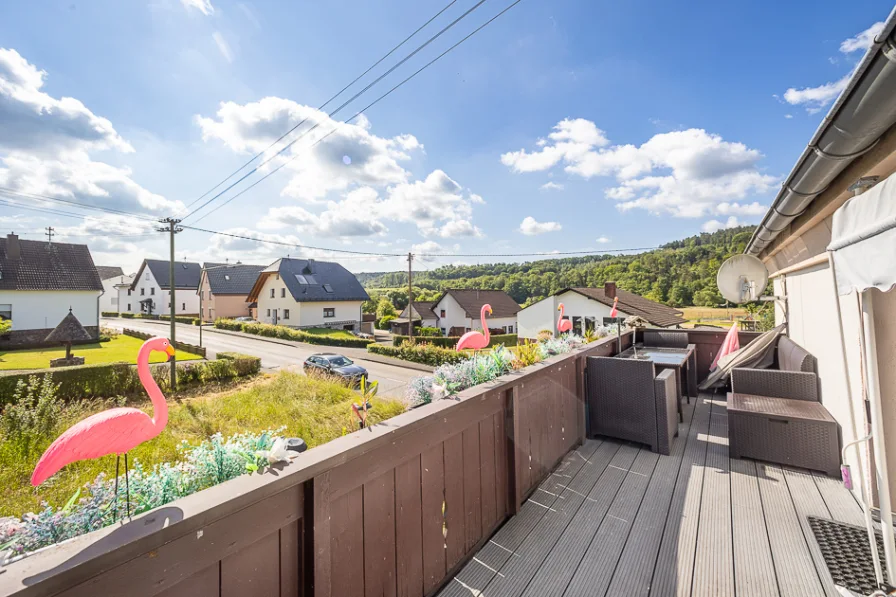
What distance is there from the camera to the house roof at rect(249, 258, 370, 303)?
26.3 metres

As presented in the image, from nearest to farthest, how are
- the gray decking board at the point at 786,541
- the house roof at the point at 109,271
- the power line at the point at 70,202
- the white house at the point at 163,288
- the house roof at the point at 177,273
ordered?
the gray decking board at the point at 786,541 → the power line at the point at 70,202 → the white house at the point at 163,288 → the house roof at the point at 177,273 → the house roof at the point at 109,271

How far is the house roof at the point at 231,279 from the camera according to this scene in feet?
105

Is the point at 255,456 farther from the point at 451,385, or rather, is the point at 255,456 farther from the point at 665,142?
the point at 665,142

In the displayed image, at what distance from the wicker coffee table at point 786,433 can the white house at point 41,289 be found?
994 inches

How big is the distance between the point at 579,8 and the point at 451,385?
18.1 ft

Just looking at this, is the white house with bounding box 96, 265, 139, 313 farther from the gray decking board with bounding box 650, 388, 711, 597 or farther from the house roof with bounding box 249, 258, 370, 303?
the gray decking board with bounding box 650, 388, 711, 597

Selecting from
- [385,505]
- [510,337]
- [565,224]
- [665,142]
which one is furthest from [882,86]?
Result: [510,337]

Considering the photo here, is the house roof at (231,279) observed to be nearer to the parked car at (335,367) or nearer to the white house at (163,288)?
the white house at (163,288)

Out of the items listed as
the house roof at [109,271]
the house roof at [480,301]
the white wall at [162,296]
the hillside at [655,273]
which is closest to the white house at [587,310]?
the hillside at [655,273]

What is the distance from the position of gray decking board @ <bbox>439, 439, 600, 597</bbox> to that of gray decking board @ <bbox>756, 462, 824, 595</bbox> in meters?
1.20

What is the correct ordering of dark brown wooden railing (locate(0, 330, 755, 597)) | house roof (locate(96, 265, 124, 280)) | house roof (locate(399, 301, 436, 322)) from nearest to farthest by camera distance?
dark brown wooden railing (locate(0, 330, 755, 597)) → house roof (locate(399, 301, 436, 322)) → house roof (locate(96, 265, 124, 280))

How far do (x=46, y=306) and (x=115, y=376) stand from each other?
14057 mm

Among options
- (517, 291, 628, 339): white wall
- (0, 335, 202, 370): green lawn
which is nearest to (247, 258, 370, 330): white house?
(0, 335, 202, 370): green lawn

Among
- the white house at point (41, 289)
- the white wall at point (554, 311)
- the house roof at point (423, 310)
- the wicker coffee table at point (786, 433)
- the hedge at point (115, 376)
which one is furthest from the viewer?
the house roof at point (423, 310)
